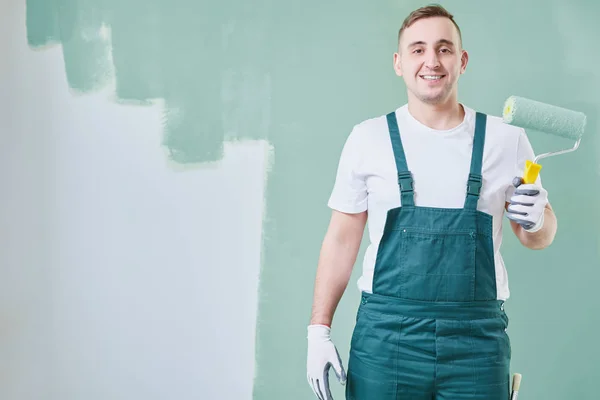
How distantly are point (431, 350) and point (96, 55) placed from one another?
4.56 ft

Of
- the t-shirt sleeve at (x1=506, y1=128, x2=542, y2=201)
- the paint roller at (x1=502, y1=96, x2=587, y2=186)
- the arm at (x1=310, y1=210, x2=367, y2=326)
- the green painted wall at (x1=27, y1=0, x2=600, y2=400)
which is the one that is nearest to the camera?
the paint roller at (x1=502, y1=96, x2=587, y2=186)

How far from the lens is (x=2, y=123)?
88.4 inches

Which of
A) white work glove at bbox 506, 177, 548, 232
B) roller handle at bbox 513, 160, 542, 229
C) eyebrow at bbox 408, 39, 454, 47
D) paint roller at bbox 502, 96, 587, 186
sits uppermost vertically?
eyebrow at bbox 408, 39, 454, 47

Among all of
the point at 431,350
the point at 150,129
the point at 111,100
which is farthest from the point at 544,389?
the point at 111,100

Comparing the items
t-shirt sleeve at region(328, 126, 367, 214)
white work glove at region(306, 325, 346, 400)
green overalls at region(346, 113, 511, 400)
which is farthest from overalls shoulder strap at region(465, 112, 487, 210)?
→ white work glove at region(306, 325, 346, 400)

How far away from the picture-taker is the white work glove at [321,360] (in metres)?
1.76

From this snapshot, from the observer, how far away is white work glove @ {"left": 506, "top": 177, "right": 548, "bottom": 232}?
5.14ft

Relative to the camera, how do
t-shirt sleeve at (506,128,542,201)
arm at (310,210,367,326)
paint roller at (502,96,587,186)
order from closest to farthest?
1. paint roller at (502,96,587,186)
2. t-shirt sleeve at (506,128,542,201)
3. arm at (310,210,367,326)

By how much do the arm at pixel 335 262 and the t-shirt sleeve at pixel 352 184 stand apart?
0.12ft

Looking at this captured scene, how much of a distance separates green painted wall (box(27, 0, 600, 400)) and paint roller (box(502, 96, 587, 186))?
2.12 feet

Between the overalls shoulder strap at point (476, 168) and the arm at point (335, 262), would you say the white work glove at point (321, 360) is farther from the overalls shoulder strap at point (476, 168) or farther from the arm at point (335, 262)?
the overalls shoulder strap at point (476, 168)

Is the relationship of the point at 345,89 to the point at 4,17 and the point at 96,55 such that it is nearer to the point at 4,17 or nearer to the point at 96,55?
the point at 96,55

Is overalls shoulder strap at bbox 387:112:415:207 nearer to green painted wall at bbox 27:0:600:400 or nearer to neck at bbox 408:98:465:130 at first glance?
neck at bbox 408:98:465:130

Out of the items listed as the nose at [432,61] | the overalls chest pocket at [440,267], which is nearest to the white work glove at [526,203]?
the overalls chest pocket at [440,267]
